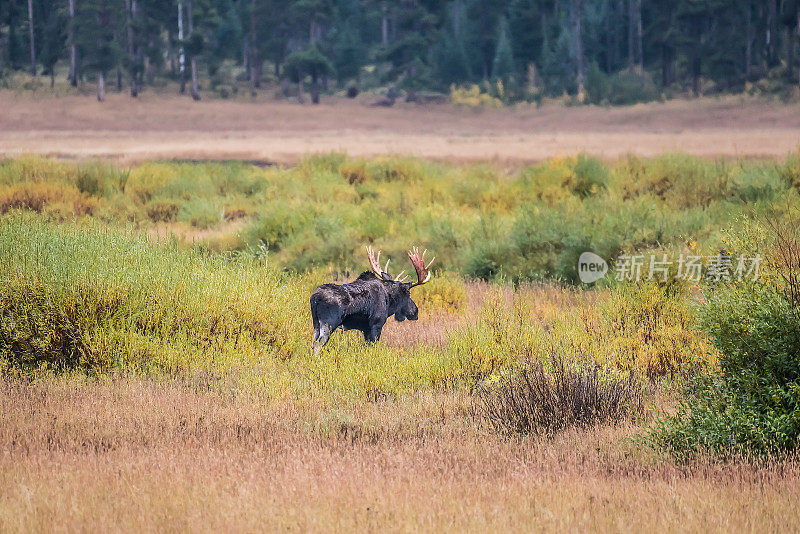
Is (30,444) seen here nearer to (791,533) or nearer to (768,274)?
(791,533)

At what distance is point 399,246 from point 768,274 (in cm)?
962

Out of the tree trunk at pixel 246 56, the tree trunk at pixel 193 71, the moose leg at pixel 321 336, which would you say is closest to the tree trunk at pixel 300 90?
the tree trunk at pixel 193 71

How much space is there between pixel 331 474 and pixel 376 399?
1850mm

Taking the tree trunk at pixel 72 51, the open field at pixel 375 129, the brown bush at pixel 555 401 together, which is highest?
the tree trunk at pixel 72 51

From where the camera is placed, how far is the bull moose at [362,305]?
7801mm

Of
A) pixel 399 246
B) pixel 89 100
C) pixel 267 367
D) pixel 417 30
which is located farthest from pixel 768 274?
pixel 417 30

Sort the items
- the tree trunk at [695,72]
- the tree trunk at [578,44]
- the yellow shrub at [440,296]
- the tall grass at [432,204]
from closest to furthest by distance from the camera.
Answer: the yellow shrub at [440,296] → the tall grass at [432,204] → the tree trunk at [695,72] → the tree trunk at [578,44]

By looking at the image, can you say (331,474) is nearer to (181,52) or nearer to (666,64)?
(181,52)

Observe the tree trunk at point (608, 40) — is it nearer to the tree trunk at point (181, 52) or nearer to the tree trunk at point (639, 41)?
the tree trunk at point (639, 41)

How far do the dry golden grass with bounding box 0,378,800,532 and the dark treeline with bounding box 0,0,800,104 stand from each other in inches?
1897

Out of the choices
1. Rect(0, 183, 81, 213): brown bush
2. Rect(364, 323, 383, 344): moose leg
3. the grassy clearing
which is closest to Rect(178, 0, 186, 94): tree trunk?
Rect(0, 183, 81, 213): brown bush

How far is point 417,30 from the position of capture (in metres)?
64.6

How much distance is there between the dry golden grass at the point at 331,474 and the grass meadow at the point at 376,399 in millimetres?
18

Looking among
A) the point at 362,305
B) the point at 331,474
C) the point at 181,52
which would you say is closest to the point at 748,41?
the point at 181,52
